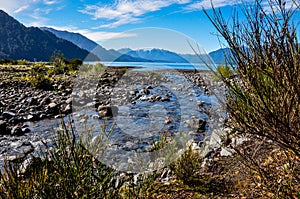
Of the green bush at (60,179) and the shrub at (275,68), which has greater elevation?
the shrub at (275,68)

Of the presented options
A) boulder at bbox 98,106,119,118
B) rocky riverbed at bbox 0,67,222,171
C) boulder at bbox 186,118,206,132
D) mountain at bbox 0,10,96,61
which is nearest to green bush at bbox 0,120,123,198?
rocky riverbed at bbox 0,67,222,171

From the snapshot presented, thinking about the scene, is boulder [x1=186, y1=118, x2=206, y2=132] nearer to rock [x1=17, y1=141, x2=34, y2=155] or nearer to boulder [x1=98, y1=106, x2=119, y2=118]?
boulder [x1=98, y1=106, x2=119, y2=118]

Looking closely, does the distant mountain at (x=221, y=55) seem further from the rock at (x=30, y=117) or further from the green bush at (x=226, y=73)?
the rock at (x=30, y=117)

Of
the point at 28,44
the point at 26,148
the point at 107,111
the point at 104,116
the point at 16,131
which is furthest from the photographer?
the point at 28,44

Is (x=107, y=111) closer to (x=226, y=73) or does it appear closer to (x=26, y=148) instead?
(x=26, y=148)

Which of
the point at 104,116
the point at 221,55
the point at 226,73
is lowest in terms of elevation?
the point at 104,116

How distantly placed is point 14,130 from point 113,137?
212 cm

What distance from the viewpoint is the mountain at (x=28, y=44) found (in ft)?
323

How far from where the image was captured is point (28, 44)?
10950cm

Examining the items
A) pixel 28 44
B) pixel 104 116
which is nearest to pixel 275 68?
pixel 104 116

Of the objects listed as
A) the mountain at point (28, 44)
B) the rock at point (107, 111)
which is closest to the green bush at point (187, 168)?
the rock at point (107, 111)

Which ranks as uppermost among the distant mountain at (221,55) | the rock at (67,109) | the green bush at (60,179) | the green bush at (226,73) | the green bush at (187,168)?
the distant mountain at (221,55)

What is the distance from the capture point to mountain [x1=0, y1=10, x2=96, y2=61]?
9850 centimetres

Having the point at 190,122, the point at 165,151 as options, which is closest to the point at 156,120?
the point at 190,122
